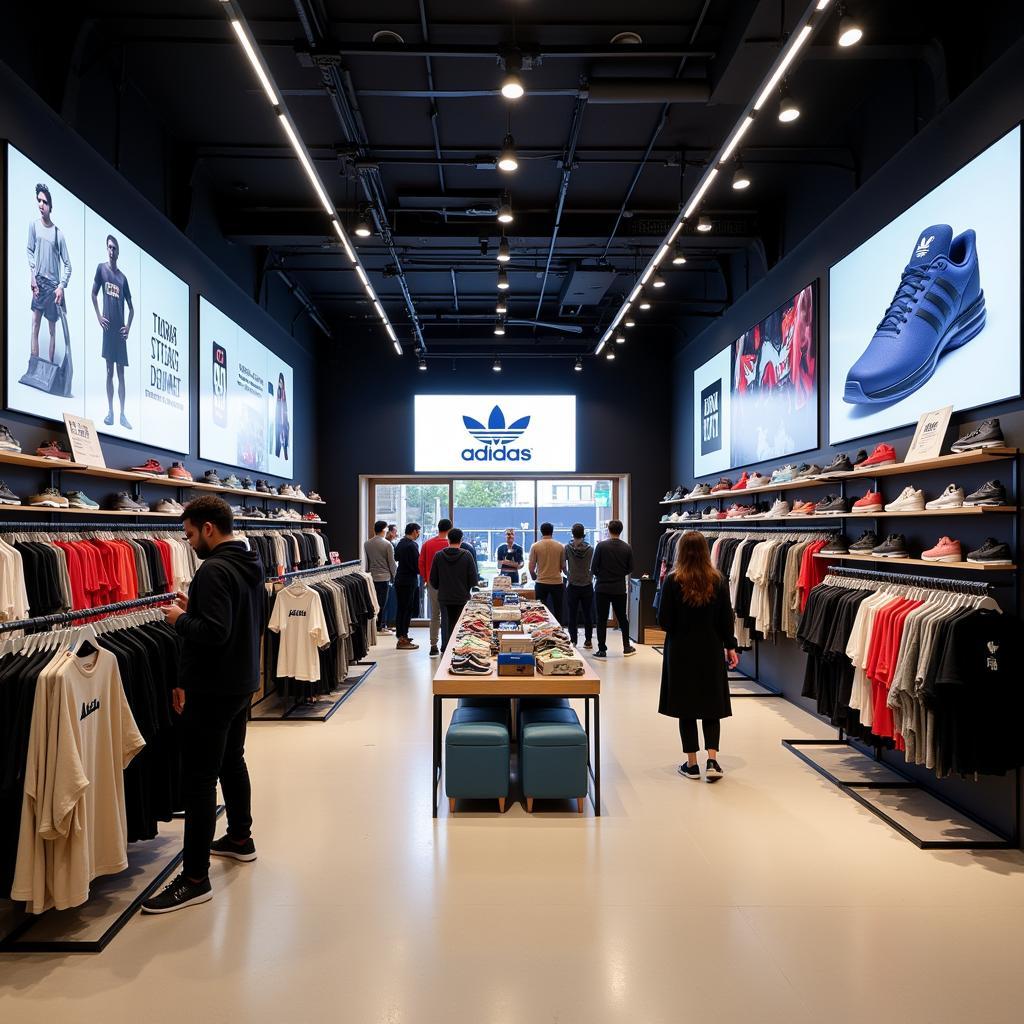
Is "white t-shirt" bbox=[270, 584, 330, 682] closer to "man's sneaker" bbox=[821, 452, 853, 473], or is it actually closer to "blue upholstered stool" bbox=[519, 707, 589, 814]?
"blue upholstered stool" bbox=[519, 707, 589, 814]

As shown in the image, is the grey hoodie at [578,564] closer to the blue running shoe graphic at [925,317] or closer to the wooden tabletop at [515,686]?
the blue running shoe graphic at [925,317]

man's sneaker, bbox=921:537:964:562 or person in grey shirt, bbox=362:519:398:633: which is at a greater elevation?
man's sneaker, bbox=921:537:964:562

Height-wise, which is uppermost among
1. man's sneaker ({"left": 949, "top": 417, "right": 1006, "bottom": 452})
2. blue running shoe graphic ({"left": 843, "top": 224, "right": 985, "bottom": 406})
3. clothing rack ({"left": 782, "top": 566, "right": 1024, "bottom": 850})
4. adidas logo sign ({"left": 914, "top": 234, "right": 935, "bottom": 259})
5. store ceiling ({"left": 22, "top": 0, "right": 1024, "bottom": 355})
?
store ceiling ({"left": 22, "top": 0, "right": 1024, "bottom": 355})

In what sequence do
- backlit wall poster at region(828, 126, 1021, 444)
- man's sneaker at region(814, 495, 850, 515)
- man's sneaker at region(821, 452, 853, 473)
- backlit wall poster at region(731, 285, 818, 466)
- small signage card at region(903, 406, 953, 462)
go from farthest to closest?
backlit wall poster at region(731, 285, 818, 466), man's sneaker at region(814, 495, 850, 515), man's sneaker at region(821, 452, 853, 473), small signage card at region(903, 406, 953, 462), backlit wall poster at region(828, 126, 1021, 444)

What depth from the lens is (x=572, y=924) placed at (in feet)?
10.2

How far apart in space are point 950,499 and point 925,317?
1457 millimetres

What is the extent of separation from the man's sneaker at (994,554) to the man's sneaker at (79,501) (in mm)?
5620

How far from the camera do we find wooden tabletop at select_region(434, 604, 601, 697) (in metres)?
4.30

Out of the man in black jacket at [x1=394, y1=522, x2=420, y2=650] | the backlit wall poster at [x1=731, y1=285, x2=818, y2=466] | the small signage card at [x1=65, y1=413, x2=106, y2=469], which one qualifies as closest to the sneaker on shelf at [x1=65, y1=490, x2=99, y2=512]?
the small signage card at [x1=65, y1=413, x2=106, y2=469]

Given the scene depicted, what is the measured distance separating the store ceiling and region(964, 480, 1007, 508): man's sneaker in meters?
2.74

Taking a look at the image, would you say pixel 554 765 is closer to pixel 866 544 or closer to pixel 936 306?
pixel 866 544

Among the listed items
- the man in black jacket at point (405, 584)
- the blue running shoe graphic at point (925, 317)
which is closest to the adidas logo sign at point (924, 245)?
the blue running shoe graphic at point (925, 317)

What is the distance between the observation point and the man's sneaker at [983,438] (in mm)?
4047

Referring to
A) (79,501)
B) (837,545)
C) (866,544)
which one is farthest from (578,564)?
(79,501)
